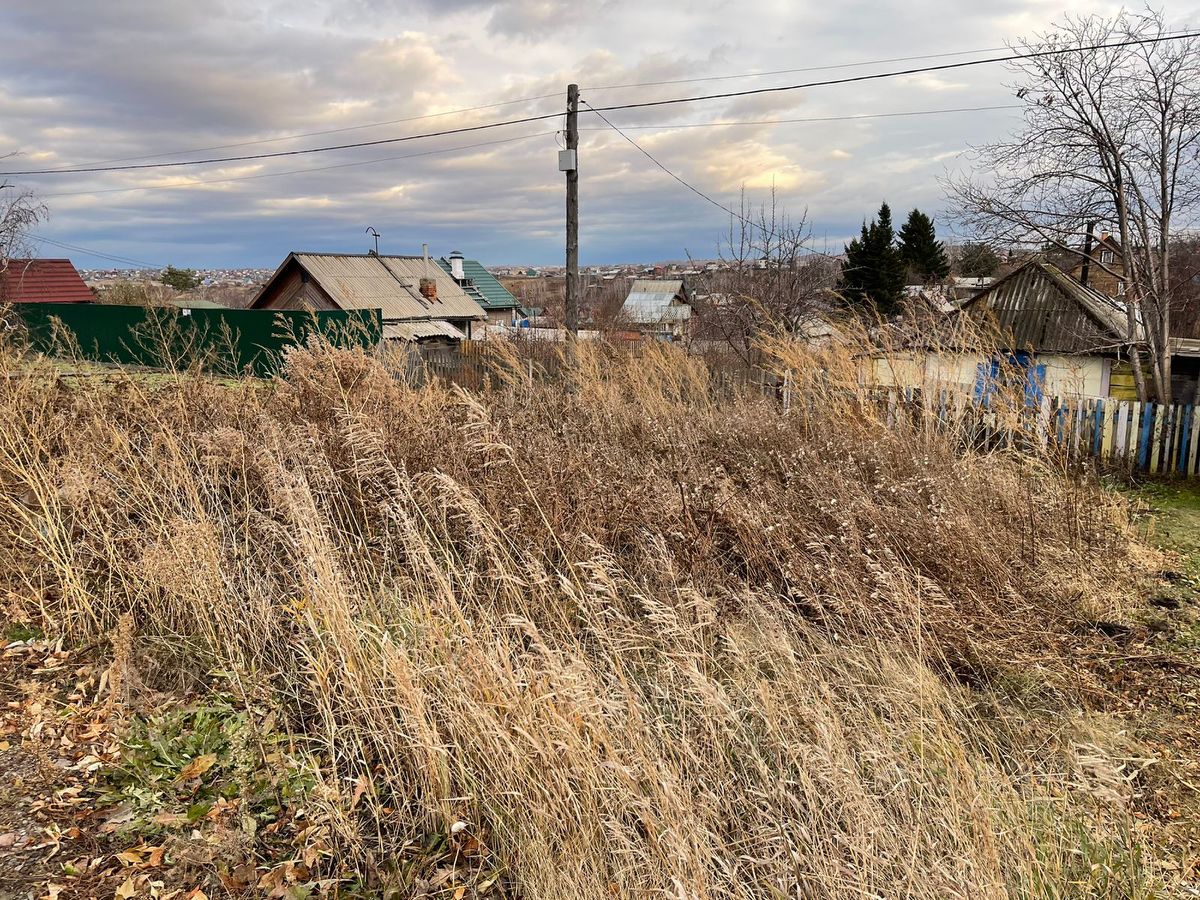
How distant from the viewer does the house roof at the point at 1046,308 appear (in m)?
15.1

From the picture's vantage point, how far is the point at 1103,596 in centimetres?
423

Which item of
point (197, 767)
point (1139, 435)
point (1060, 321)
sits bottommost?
point (197, 767)

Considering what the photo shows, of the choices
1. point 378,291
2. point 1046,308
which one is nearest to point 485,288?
point 378,291

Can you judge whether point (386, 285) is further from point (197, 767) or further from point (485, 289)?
point (197, 767)

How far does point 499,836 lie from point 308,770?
86 centimetres

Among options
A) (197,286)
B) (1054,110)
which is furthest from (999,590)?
(197,286)

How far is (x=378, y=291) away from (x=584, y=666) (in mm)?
30397

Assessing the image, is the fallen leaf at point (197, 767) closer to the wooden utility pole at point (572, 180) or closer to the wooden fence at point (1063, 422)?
the wooden fence at point (1063, 422)

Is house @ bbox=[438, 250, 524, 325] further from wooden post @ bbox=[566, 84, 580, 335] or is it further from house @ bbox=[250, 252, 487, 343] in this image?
wooden post @ bbox=[566, 84, 580, 335]

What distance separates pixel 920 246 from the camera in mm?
35688

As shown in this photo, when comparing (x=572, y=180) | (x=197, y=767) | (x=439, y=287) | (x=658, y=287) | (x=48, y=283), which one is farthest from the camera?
(x=658, y=287)

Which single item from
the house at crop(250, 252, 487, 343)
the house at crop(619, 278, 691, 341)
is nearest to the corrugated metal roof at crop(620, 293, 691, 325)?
the house at crop(619, 278, 691, 341)

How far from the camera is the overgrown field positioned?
222cm

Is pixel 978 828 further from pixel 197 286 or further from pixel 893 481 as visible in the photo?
pixel 197 286
